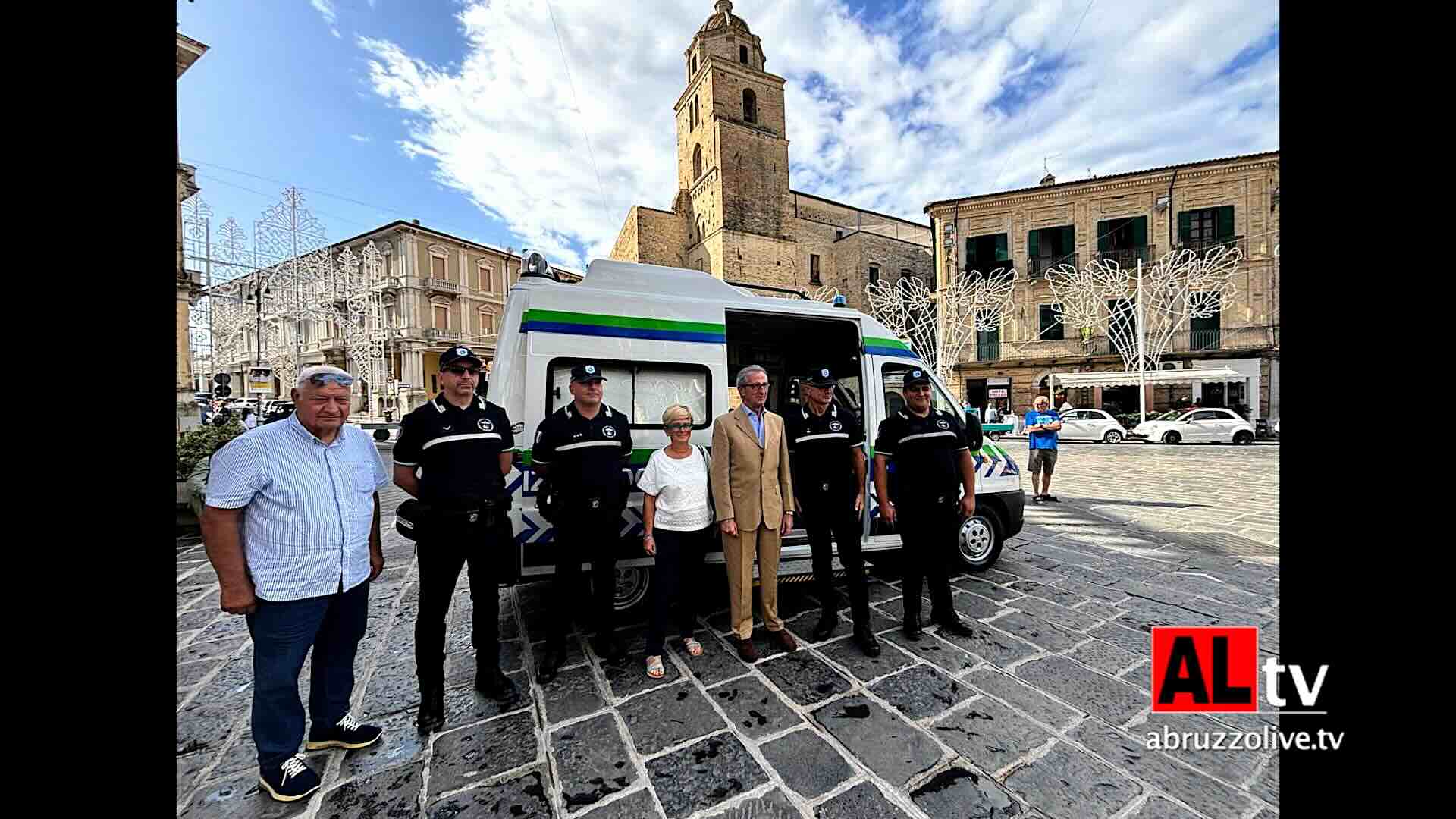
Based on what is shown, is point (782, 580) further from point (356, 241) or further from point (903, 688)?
point (356, 241)

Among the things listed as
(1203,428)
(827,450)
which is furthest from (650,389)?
(1203,428)

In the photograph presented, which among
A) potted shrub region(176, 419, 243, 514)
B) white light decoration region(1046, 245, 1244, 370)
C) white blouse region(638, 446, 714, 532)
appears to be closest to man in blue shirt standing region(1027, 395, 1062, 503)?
white blouse region(638, 446, 714, 532)

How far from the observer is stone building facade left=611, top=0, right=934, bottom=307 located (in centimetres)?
3403

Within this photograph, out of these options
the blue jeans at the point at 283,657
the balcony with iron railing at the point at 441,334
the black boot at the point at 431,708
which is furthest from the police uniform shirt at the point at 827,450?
the balcony with iron railing at the point at 441,334

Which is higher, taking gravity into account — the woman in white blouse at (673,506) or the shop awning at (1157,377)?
the shop awning at (1157,377)

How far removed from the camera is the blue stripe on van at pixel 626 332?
3463 mm

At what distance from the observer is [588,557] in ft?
10.5

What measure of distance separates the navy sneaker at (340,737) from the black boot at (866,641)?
2732 millimetres

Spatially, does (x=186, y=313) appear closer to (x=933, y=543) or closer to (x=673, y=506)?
(x=673, y=506)

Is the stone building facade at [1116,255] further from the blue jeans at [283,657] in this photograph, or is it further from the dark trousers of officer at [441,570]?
the blue jeans at [283,657]

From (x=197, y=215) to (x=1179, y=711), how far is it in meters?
18.4

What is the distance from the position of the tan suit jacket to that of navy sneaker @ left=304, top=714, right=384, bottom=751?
2.09 m

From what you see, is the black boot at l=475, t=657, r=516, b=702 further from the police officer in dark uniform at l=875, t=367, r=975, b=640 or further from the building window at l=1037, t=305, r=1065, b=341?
the building window at l=1037, t=305, r=1065, b=341
